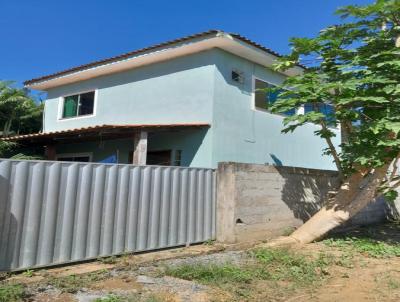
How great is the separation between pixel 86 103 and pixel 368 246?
1008 cm

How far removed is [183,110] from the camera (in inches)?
422

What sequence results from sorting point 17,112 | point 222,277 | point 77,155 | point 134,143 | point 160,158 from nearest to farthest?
point 222,277
point 134,143
point 160,158
point 77,155
point 17,112

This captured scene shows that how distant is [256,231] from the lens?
28.1 ft

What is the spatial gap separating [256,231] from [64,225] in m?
4.27

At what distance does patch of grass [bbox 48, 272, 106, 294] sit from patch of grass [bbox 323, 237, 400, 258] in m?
5.19

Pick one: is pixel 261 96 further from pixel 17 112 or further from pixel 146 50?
pixel 17 112

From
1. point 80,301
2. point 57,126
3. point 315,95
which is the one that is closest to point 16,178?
point 80,301

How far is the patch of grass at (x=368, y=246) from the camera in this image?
7719mm

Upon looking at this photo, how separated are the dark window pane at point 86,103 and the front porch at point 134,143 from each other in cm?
119

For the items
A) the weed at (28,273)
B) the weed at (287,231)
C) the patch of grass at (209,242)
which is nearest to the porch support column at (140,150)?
the patch of grass at (209,242)

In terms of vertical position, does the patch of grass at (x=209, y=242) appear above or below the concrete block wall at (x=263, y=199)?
below

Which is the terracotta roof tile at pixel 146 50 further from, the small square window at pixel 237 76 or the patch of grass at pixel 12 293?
the patch of grass at pixel 12 293

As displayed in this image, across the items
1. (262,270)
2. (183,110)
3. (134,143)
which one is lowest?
(262,270)

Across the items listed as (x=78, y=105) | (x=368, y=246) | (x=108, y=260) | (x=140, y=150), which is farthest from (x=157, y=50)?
(x=368, y=246)
